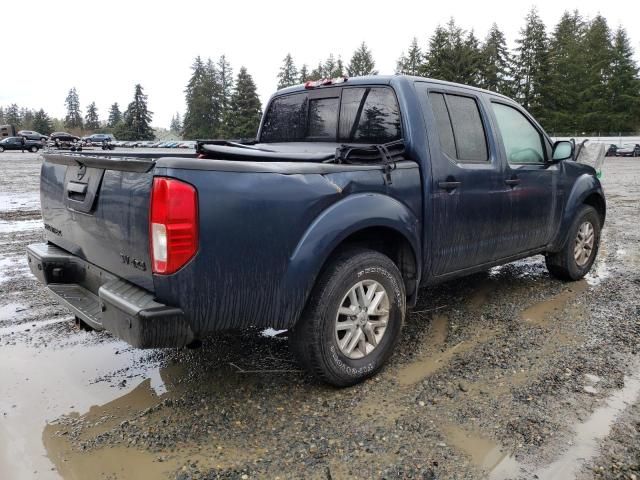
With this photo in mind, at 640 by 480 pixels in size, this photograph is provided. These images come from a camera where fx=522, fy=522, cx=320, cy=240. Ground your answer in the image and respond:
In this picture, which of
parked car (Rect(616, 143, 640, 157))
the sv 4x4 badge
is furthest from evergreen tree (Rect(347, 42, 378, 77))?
Answer: the sv 4x4 badge

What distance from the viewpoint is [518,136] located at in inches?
191

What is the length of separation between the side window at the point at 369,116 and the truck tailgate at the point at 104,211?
1.83 metres

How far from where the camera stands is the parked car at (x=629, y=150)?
139 feet

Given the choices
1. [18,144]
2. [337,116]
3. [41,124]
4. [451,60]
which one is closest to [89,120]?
[41,124]

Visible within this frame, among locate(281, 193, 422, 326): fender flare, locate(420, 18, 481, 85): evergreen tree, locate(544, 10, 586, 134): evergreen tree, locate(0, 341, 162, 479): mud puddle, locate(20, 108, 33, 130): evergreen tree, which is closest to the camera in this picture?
locate(0, 341, 162, 479): mud puddle

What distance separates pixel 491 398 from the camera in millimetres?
3172

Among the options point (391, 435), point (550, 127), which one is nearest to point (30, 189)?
point (391, 435)

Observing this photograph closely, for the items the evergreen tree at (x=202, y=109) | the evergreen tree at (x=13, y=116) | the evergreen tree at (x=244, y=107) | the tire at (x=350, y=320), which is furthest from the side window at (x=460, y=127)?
the evergreen tree at (x=13, y=116)

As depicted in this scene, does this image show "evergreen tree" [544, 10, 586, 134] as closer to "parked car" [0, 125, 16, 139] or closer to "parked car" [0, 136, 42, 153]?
"parked car" [0, 136, 42, 153]

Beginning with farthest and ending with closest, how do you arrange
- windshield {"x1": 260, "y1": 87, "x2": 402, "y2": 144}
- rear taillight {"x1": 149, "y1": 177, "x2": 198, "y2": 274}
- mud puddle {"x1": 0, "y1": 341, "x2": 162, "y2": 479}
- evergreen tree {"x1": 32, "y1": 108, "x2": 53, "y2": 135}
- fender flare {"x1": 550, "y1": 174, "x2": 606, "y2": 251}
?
1. evergreen tree {"x1": 32, "y1": 108, "x2": 53, "y2": 135}
2. fender flare {"x1": 550, "y1": 174, "x2": 606, "y2": 251}
3. windshield {"x1": 260, "y1": 87, "x2": 402, "y2": 144}
4. mud puddle {"x1": 0, "y1": 341, "x2": 162, "y2": 479}
5. rear taillight {"x1": 149, "y1": 177, "x2": 198, "y2": 274}

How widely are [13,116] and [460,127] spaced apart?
148 m

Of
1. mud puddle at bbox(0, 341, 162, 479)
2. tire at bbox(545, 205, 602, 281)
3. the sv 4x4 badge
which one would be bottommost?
mud puddle at bbox(0, 341, 162, 479)

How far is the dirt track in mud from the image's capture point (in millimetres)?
2564

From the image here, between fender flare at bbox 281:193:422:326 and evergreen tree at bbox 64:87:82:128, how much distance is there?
464ft
